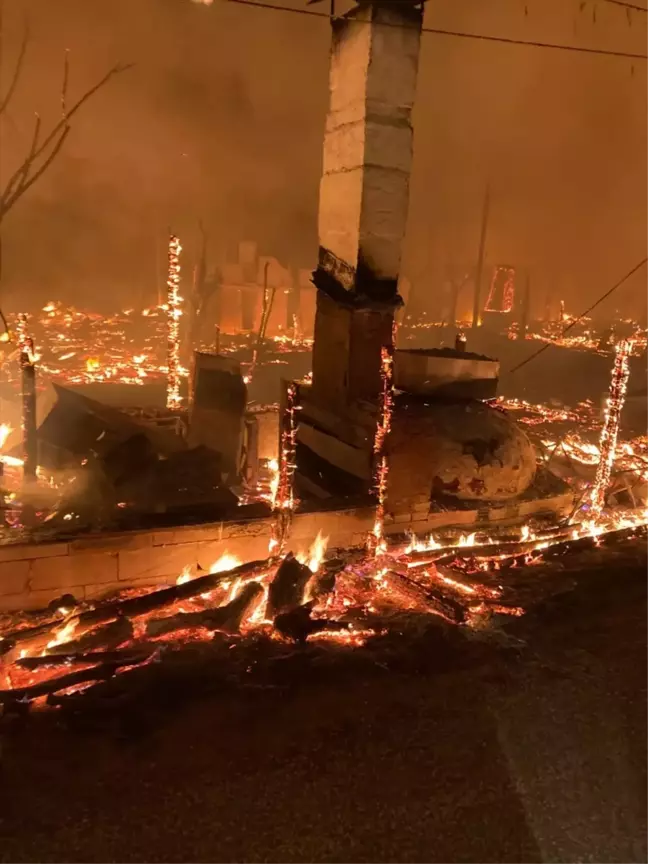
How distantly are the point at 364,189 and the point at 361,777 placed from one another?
724 centimetres

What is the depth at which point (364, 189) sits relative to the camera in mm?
8578

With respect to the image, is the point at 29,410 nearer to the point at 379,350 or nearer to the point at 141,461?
the point at 141,461

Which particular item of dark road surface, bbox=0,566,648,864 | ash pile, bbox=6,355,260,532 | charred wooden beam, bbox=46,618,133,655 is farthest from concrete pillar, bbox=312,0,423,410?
dark road surface, bbox=0,566,648,864

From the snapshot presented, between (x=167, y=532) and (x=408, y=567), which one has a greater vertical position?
(x=167, y=532)

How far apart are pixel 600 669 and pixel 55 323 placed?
133 feet

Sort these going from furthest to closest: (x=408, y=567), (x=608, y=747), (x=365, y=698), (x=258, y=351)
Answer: (x=258, y=351)
(x=408, y=567)
(x=365, y=698)
(x=608, y=747)

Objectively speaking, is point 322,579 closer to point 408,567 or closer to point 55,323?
point 408,567

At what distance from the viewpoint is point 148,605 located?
634cm

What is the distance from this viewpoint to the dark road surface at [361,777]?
150 inches

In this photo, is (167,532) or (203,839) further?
(167,532)

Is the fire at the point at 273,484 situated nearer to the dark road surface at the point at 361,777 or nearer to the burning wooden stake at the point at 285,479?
the burning wooden stake at the point at 285,479

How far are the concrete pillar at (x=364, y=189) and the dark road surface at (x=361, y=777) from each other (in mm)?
5032

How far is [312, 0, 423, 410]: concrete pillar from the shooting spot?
824 centimetres

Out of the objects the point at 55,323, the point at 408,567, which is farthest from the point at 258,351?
the point at 408,567
